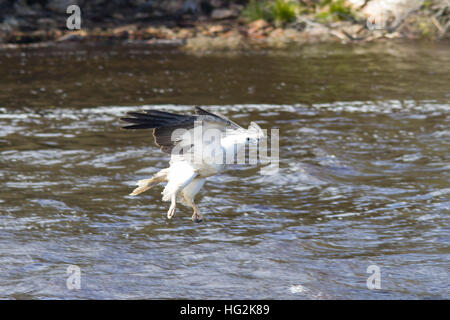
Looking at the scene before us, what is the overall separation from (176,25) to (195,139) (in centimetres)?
1948

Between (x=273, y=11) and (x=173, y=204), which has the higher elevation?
(x=273, y=11)

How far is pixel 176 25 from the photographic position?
25.1 m

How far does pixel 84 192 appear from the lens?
8727mm

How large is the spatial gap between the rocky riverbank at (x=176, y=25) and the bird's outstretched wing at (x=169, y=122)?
16.3 metres

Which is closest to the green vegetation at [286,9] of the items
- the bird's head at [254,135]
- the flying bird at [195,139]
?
the flying bird at [195,139]

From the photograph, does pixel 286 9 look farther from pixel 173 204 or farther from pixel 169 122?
pixel 169 122

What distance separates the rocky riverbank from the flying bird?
16187mm

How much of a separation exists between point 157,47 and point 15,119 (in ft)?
34.1

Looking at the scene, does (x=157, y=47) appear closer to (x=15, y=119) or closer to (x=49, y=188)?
(x=15, y=119)

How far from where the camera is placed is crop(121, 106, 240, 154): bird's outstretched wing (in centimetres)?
590

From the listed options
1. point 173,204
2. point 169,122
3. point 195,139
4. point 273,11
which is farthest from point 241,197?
point 273,11

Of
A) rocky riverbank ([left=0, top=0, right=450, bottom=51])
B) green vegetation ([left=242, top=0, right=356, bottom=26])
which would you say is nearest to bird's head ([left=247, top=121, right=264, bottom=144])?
rocky riverbank ([left=0, top=0, right=450, bottom=51])

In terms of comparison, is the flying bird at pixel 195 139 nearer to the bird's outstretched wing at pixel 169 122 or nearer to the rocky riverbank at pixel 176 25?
the bird's outstretched wing at pixel 169 122
